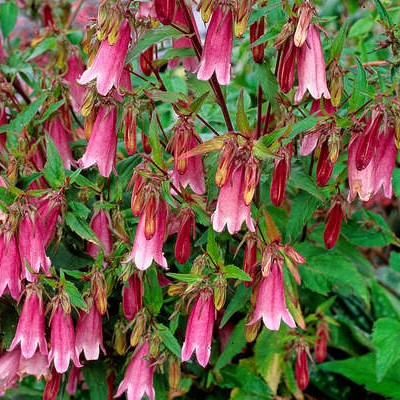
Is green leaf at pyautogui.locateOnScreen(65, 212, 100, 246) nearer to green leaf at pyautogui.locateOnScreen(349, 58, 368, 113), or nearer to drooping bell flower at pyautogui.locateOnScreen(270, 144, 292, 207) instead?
drooping bell flower at pyautogui.locateOnScreen(270, 144, 292, 207)

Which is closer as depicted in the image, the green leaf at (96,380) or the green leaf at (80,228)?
the green leaf at (80,228)

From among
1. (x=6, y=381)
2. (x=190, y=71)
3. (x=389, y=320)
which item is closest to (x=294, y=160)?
(x=190, y=71)

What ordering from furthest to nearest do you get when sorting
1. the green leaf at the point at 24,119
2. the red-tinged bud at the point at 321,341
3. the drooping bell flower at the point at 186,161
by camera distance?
1. the red-tinged bud at the point at 321,341
2. the green leaf at the point at 24,119
3. the drooping bell flower at the point at 186,161

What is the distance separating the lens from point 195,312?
1.08 m

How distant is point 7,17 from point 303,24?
100 centimetres

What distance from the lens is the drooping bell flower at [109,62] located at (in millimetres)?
1021

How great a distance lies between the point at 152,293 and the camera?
1.19m

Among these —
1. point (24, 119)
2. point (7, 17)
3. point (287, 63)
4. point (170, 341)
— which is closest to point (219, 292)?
point (170, 341)

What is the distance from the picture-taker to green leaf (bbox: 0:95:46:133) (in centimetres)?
130

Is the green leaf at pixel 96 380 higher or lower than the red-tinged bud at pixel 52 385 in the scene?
lower

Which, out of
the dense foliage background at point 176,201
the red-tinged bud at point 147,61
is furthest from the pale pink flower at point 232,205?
the red-tinged bud at point 147,61

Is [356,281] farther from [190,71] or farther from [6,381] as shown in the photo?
[6,381]

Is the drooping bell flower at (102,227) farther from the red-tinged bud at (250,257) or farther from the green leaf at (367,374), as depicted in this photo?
the green leaf at (367,374)

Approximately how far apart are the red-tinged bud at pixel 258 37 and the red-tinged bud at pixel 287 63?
0.09m
